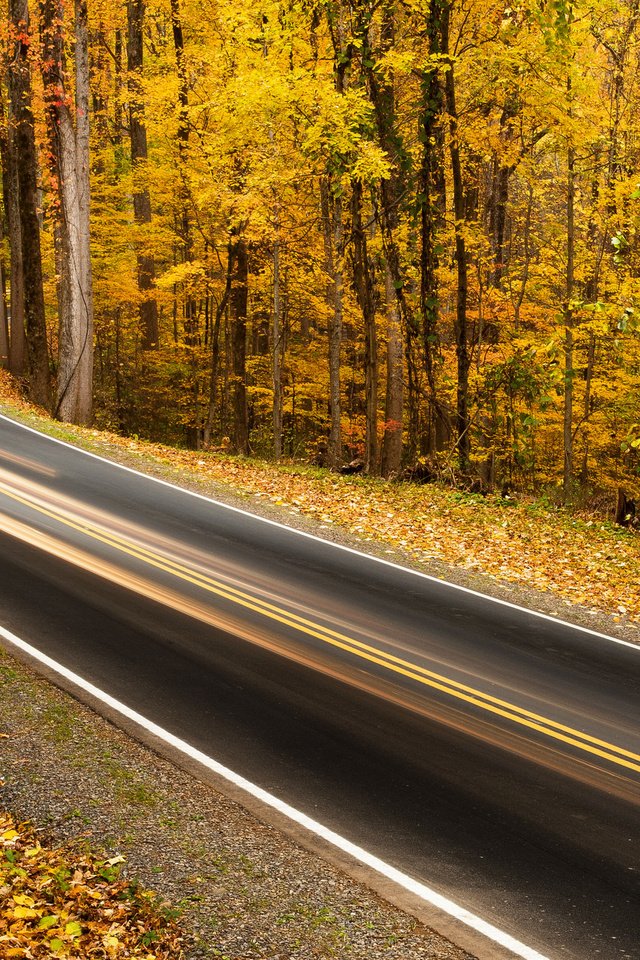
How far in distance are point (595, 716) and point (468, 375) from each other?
1308 centimetres

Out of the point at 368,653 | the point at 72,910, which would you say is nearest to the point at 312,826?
the point at 72,910

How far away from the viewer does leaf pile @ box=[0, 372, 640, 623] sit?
12.7 m

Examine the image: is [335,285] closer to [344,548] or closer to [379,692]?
[344,548]

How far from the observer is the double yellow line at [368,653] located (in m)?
7.29

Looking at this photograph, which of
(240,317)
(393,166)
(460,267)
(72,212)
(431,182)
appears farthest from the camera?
(240,317)

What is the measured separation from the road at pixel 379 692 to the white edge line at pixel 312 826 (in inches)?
2.7

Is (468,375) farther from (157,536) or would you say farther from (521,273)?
(157,536)

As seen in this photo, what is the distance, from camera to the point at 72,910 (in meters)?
4.75

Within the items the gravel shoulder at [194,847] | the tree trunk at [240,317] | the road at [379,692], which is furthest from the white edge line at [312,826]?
the tree trunk at [240,317]

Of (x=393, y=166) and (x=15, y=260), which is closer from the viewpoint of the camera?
(x=393, y=166)

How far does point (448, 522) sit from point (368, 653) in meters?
6.88

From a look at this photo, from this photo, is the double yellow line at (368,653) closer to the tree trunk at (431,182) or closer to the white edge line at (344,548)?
the white edge line at (344,548)

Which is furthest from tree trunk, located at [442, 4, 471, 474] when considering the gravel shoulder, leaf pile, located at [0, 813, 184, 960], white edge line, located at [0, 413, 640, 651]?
leaf pile, located at [0, 813, 184, 960]

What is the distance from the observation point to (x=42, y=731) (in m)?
6.83
